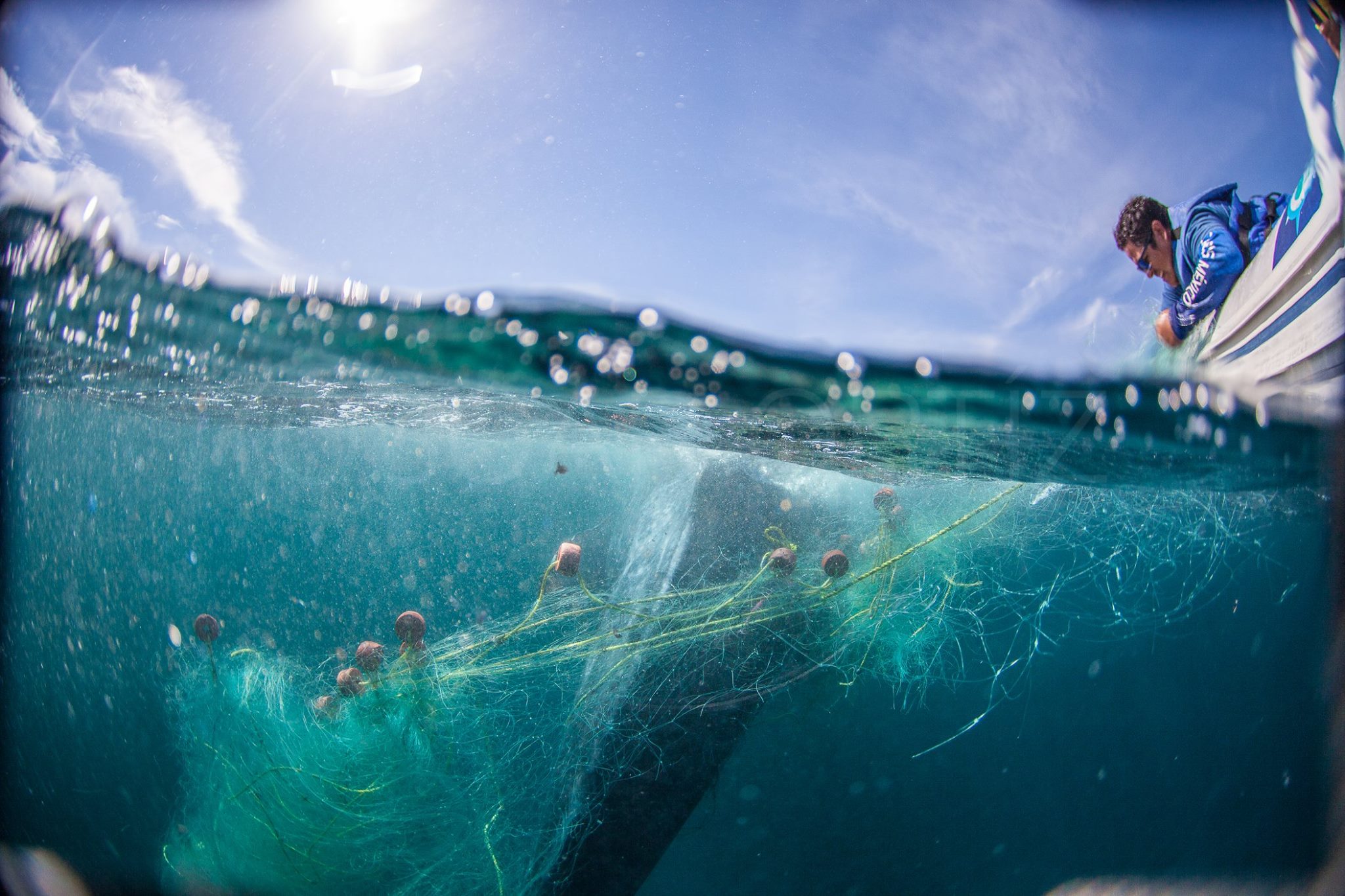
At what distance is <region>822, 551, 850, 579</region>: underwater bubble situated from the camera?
7422 millimetres

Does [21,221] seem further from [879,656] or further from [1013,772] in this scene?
[1013,772]

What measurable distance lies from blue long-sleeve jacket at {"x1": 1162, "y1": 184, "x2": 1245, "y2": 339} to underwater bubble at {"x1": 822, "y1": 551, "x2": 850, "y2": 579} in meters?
4.31

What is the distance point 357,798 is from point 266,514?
199 feet

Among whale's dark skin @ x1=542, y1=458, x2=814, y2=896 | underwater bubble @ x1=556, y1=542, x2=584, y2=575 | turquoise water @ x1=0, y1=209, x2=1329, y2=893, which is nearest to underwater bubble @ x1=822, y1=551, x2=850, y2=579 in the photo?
turquoise water @ x1=0, y1=209, x2=1329, y2=893

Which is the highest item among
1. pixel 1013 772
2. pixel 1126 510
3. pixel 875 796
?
pixel 1126 510

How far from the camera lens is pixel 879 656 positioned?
874cm

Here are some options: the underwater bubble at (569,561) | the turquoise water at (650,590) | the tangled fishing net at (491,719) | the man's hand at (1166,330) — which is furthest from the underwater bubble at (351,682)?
the man's hand at (1166,330)

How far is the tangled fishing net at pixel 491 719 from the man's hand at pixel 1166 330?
3.56m

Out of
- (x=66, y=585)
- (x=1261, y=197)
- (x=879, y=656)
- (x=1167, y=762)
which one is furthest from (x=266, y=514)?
(x=1167, y=762)

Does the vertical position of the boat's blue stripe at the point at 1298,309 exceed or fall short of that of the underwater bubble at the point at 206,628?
it exceeds it

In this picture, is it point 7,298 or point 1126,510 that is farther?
point 1126,510

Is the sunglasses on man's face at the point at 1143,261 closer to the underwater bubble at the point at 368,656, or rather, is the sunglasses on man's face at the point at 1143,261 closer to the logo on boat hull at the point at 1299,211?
the logo on boat hull at the point at 1299,211

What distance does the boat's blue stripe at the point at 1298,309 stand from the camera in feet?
13.5

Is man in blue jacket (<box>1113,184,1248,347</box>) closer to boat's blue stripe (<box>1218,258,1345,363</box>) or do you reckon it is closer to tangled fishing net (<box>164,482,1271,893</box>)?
boat's blue stripe (<box>1218,258,1345,363</box>)
